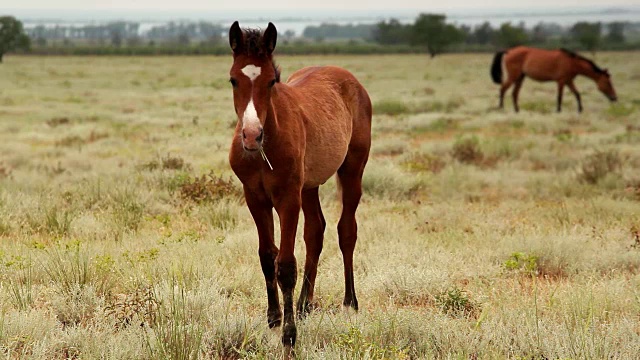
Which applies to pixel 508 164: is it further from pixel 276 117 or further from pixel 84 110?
pixel 84 110

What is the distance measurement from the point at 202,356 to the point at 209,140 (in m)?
11.5

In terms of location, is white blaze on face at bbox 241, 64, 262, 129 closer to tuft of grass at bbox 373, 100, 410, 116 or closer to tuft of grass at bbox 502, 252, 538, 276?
tuft of grass at bbox 502, 252, 538, 276

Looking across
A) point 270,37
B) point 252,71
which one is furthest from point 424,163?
point 252,71

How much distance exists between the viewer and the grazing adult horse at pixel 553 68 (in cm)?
2289

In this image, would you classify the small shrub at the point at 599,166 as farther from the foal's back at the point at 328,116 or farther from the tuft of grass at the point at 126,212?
Result: the tuft of grass at the point at 126,212

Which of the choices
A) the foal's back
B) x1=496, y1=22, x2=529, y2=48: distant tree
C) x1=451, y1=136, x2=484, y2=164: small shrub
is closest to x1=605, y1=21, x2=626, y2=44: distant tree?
x1=496, y1=22, x2=529, y2=48: distant tree

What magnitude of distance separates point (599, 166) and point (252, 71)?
355 inches

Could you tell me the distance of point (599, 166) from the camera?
431 inches

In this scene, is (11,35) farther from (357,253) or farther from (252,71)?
(252,71)

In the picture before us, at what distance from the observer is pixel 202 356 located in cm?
379

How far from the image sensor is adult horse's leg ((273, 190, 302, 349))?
3.88 m

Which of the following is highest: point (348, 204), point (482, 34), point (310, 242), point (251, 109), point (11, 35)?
point (482, 34)

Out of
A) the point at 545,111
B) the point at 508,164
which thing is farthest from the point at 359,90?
the point at 545,111

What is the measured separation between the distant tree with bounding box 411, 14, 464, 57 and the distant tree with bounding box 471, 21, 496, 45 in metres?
40.4
